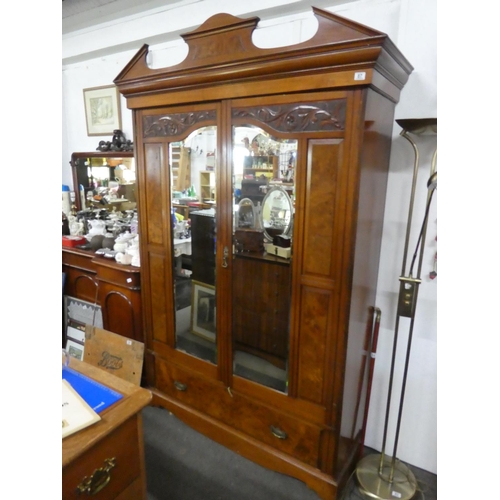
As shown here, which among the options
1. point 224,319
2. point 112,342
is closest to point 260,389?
point 224,319

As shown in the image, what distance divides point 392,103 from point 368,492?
5.89ft

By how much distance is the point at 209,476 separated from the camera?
1.72 metres

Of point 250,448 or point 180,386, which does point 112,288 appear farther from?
point 250,448

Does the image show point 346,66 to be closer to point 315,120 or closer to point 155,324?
point 315,120

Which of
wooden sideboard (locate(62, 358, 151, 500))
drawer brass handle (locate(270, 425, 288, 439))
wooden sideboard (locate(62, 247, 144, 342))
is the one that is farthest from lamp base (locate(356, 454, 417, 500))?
wooden sideboard (locate(62, 247, 144, 342))

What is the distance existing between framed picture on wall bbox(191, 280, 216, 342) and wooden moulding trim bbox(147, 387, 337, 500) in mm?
494

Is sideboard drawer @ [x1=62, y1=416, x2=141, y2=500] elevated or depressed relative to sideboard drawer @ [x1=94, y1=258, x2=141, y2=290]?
depressed

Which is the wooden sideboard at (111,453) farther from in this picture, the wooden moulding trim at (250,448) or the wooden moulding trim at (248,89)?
the wooden moulding trim at (248,89)

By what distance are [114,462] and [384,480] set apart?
4.54 feet

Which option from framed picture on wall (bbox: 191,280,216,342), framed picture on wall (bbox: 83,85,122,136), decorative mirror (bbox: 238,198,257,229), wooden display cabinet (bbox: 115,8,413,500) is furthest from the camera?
framed picture on wall (bbox: 83,85,122,136)

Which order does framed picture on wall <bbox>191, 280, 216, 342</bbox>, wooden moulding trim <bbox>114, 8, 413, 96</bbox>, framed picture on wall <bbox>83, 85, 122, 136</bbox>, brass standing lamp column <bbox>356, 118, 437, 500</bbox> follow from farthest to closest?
framed picture on wall <bbox>83, 85, 122, 136</bbox>
framed picture on wall <bbox>191, 280, 216, 342</bbox>
brass standing lamp column <bbox>356, 118, 437, 500</bbox>
wooden moulding trim <bbox>114, 8, 413, 96</bbox>

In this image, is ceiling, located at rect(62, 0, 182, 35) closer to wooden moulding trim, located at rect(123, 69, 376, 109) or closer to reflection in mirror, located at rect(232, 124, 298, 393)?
wooden moulding trim, located at rect(123, 69, 376, 109)

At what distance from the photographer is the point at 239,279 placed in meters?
1.64

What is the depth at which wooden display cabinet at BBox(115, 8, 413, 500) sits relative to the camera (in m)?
1.24
